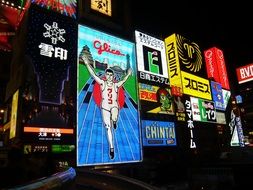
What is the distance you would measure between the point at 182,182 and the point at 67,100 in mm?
6602

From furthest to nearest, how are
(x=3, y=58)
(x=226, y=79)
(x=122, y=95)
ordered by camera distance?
1. (x=226, y=79)
2. (x=3, y=58)
3. (x=122, y=95)

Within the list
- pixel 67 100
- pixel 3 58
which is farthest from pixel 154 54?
pixel 3 58

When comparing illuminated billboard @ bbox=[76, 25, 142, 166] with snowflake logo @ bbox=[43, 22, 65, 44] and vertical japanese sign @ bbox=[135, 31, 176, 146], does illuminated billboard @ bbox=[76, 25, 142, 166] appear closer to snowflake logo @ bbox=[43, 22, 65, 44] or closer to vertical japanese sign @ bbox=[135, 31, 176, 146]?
vertical japanese sign @ bbox=[135, 31, 176, 146]

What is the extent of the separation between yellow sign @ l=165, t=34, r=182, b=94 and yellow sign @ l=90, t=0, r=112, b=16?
4.74 m

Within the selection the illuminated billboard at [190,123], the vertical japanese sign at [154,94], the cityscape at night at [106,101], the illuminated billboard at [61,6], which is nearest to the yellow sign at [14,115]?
the cityscape at night at [106,101]

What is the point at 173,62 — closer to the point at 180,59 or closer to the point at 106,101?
the point at 180,59

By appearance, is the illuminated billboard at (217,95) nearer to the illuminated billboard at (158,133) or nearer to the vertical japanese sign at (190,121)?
the vertical japanese sign at (190,121)

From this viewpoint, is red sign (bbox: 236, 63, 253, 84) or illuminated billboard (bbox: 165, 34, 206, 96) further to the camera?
red sign (bbox: 236, 63, 253, 84)

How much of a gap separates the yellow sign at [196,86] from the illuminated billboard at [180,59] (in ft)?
1.31

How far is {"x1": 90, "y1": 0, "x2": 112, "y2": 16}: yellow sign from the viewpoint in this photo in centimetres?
1454

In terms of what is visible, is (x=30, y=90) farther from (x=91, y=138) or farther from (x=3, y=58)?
(x=3, y=58)

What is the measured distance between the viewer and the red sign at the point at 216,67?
20984 mm

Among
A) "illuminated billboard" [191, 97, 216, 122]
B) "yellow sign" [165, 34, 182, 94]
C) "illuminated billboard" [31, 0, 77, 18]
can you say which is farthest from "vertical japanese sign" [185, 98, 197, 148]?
"illuminated billboard" [31, 0, 77, 18]

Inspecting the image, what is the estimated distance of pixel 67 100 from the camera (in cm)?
1041
